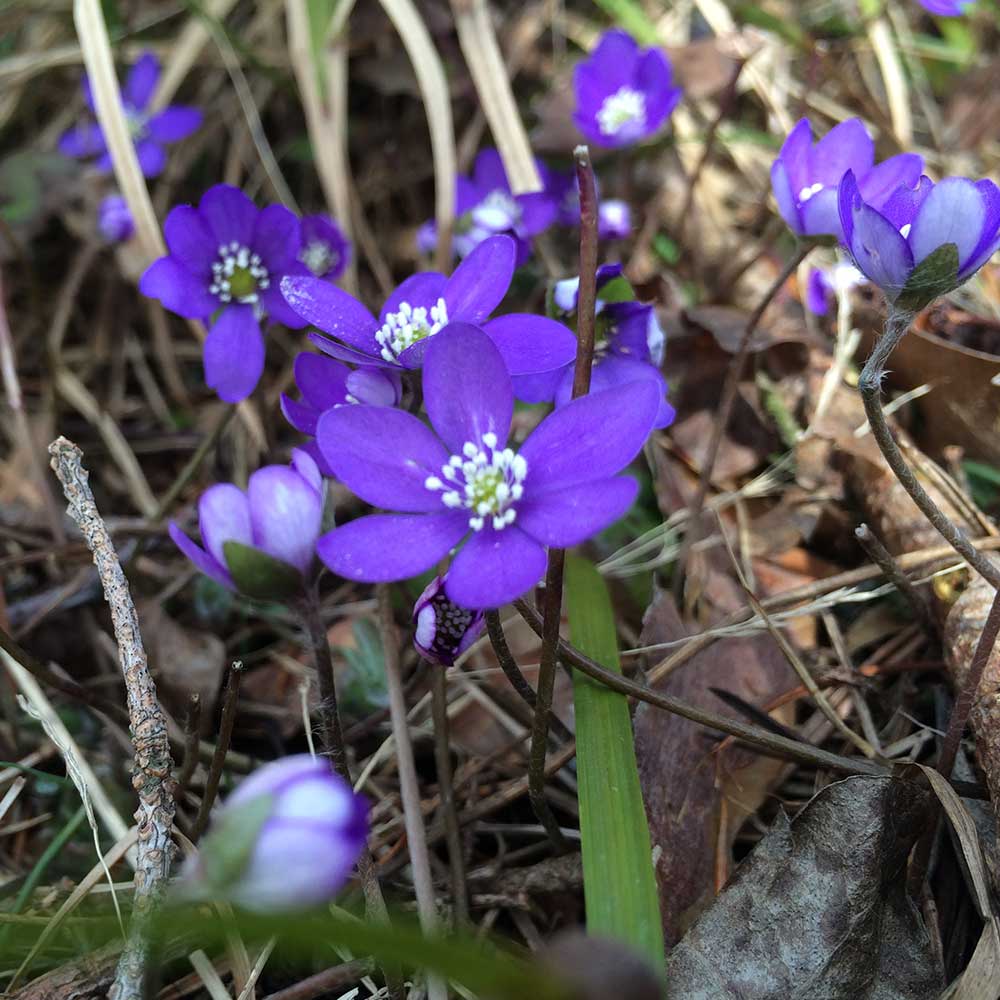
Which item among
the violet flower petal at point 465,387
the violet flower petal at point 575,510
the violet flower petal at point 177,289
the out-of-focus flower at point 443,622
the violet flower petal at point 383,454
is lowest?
the out-of-focus flower at point 443,622

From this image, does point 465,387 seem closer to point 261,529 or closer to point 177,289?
point 261,529

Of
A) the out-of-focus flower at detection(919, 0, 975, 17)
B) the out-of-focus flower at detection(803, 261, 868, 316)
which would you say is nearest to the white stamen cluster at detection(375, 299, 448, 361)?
the out-of-focus flower at detection(803, 261, 868, 316)

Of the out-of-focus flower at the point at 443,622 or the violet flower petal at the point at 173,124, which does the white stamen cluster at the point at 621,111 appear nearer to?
the violet flower petal at the point at 173,124

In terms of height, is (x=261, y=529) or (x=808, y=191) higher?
(x=808, y=191)

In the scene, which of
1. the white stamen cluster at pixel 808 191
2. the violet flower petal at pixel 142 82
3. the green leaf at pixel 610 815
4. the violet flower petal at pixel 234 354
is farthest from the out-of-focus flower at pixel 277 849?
the violet flower petal at pixel 142 82

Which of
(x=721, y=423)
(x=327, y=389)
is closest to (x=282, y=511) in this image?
(x=327, y=389)

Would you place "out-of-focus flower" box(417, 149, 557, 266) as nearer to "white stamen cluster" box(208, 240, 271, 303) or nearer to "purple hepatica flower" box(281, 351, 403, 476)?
"white stamen cluster" box(208, 240, 271, 303)
